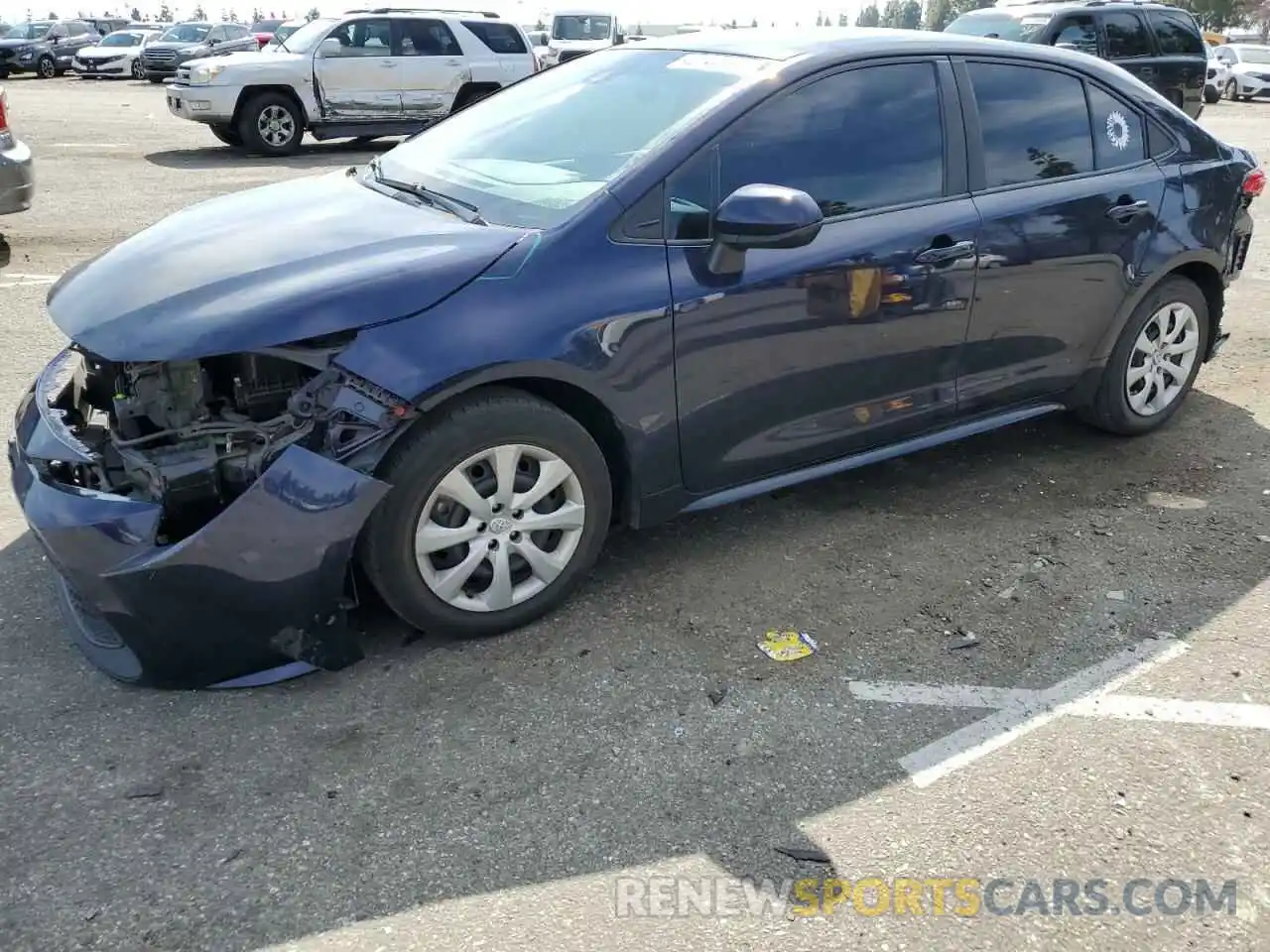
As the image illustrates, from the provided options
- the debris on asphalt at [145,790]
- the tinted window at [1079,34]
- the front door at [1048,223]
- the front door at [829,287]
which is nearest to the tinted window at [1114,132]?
the front door at [1048,223]

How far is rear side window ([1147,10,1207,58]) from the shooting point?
43.7 ft

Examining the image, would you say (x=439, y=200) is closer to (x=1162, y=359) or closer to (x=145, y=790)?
(x=145, y=790)

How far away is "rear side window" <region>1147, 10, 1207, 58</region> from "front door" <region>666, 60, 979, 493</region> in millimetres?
11693

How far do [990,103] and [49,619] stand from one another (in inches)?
141

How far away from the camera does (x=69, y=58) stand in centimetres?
3086

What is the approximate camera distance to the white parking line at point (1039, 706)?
9.33 ft

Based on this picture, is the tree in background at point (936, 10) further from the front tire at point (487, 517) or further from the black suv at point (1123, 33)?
the front tire at point (487, 517)

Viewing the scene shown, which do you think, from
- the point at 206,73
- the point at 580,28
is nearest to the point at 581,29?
the point at 580,28

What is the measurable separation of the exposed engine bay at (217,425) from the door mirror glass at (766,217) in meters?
1.07

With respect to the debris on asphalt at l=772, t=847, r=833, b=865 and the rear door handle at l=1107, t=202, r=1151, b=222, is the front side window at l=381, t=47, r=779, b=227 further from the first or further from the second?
the debris on asphalt at l=772, t=847, r=833, b=865

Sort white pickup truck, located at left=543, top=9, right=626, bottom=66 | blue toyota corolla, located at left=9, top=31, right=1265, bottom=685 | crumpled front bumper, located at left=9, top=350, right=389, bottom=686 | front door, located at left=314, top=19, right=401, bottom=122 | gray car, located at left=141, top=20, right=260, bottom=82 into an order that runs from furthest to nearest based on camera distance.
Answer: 1. gray car, located at left=141, top=20, right=260, bottom=82
2. white pickup truck, located at left=543, top=9, right=626, bottom=66
3. front door, located at left=314, top=19, right=401, bottom=122
4. blue toyota corolla, located at left=9, top=31, right=1265, bottom=685
5. crumpled front bumper, located at left=9, top=350, right=389, bottom=686

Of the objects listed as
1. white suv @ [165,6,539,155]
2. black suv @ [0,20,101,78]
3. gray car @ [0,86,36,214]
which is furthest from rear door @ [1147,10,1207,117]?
black suv @ [0,20,101,78]

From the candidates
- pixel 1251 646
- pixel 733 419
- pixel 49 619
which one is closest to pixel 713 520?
pixel 733 419

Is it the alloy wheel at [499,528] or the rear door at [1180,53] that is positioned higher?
the rear door at [1180,53]
